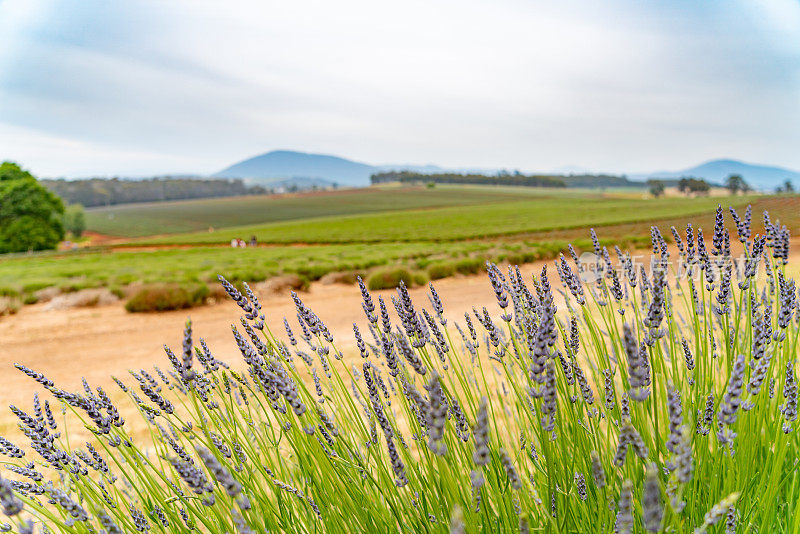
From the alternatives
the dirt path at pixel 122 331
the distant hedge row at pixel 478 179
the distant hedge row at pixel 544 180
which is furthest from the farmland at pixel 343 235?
the distant hedge row at pixel 544 180

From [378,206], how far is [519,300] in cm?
9225

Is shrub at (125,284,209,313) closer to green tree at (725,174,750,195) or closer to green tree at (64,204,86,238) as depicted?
green tree at (725,174,750,195)

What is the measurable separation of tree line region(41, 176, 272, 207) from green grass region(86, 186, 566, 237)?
13.7ft

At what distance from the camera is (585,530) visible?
1683mm

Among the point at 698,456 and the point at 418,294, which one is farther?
the point at 418,294

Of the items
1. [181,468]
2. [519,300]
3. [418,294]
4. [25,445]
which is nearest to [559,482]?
[519,300]

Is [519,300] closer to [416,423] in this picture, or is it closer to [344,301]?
[416,423]

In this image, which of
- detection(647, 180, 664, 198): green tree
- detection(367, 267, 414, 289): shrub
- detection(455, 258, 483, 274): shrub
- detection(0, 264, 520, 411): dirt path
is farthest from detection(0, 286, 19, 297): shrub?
detection(647, 180, 664, 198): green tree

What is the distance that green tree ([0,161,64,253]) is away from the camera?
3994cm

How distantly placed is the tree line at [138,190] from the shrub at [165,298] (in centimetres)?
9684

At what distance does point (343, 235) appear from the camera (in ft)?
159

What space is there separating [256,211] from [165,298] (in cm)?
8761

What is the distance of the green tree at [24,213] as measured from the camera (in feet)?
131

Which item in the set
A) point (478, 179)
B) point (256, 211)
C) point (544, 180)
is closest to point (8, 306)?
point (256, 211)
